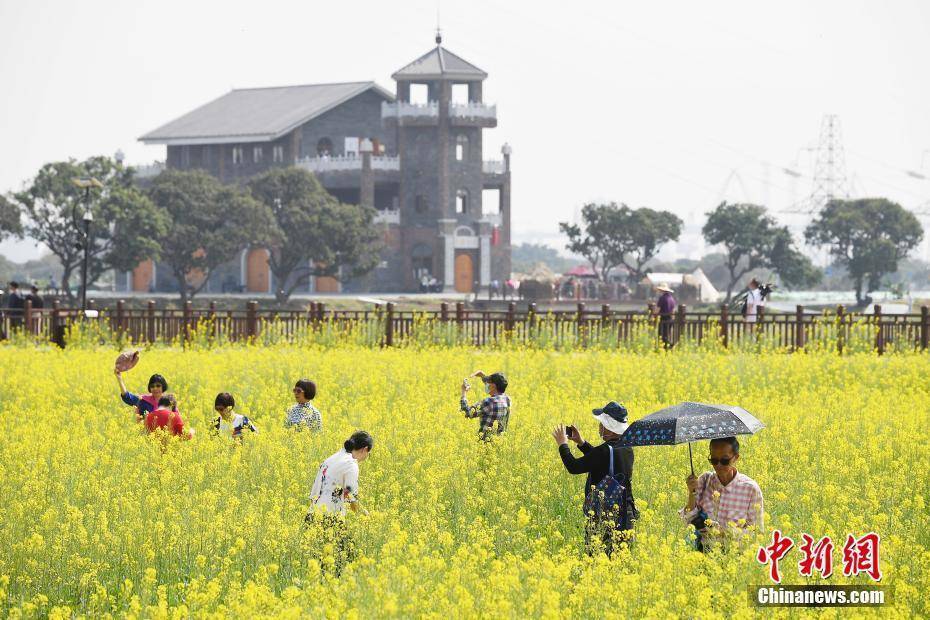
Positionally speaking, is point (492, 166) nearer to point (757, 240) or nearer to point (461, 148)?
point (461, 148)

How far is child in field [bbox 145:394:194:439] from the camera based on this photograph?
480 inches

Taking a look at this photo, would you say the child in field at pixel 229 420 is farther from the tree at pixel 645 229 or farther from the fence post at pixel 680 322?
the tree at pixel 645 229

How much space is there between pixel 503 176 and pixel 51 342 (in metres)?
50.1

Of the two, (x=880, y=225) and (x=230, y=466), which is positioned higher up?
(x=880, y=225)

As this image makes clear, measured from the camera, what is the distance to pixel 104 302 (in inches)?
2352

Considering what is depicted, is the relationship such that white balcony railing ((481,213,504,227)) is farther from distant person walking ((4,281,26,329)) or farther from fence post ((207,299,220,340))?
fence post ((207,299,220,340))

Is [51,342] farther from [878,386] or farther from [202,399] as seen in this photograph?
[878,386]

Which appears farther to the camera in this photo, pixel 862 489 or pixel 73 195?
pixel 73 195

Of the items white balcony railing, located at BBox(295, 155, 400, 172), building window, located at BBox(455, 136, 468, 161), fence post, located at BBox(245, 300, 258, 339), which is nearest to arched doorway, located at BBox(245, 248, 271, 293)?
white balcony railing, located at BBox(295, 155, 400, 172)

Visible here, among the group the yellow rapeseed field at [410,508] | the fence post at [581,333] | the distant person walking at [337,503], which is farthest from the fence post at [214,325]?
the distant person walking at [337,503]

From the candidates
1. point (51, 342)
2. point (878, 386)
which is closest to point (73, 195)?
point (51, 342)

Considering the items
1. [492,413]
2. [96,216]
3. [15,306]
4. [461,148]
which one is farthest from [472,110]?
[492,413]

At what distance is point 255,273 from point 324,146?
877cm

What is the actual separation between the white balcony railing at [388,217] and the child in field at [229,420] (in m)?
57.5
